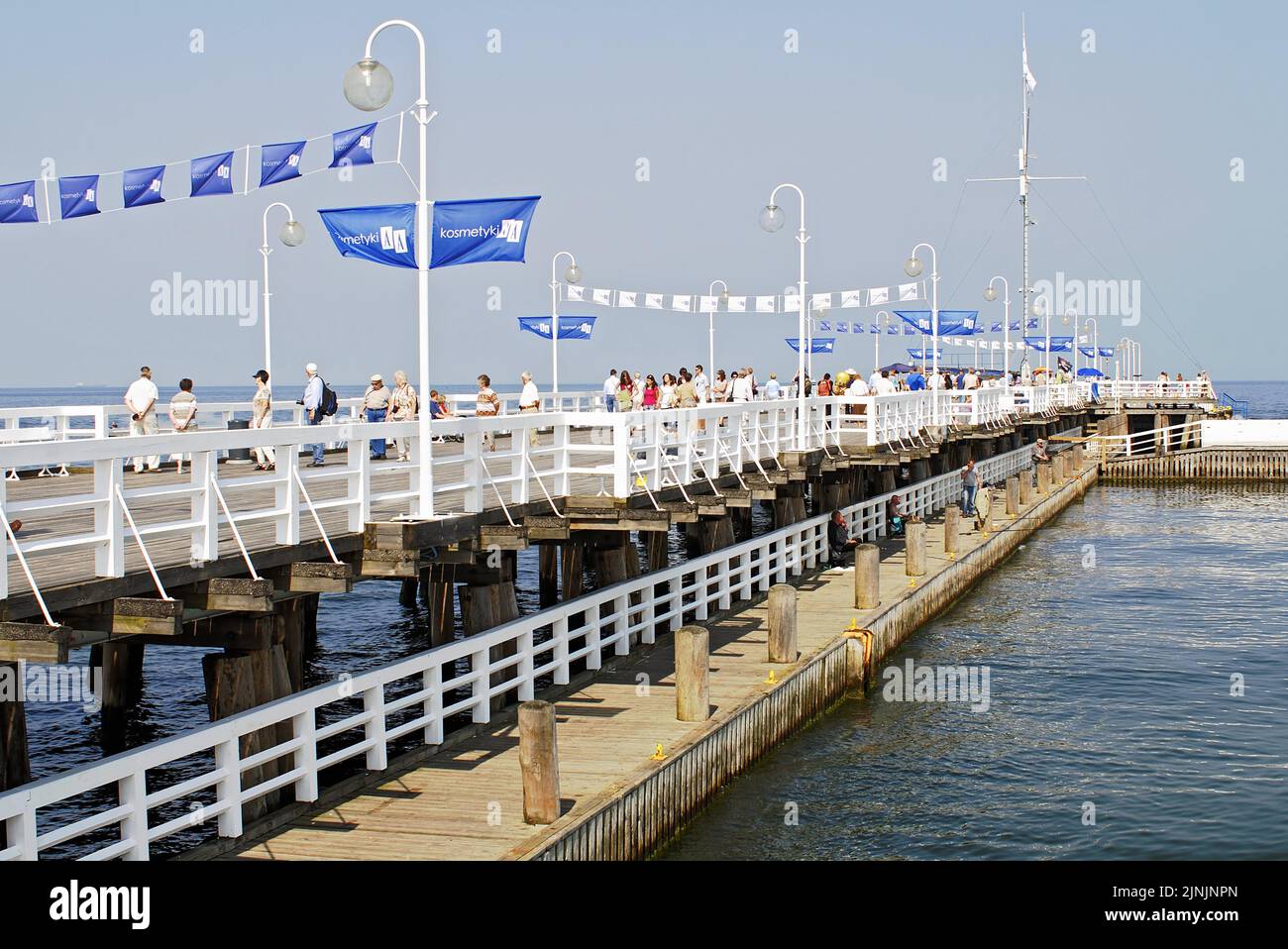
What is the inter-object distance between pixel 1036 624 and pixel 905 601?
5.20 metres

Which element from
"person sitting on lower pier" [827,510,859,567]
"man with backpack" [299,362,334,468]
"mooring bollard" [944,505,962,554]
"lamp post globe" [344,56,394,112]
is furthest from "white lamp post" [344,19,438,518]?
"mooring bollard" [944,505,962,554]

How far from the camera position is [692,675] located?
14.1 m

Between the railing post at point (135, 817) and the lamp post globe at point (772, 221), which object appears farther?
the lamp post globe at point (772, 221)

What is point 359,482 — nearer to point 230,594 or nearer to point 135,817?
point 230,594

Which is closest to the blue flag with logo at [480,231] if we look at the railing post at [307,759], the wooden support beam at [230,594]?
the wooden support beam at [230,594]

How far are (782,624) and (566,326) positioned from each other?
2238 cm

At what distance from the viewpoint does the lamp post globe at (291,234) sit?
2627 cm

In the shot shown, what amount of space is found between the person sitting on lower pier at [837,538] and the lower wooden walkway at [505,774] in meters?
8.28

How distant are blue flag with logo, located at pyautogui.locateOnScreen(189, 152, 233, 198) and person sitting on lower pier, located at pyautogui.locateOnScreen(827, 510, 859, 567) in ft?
47.9

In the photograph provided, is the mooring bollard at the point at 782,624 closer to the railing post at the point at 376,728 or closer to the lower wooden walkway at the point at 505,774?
the lower wooden walkway at the point at 505,774

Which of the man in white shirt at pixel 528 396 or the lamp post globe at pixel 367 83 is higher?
the lamp post globe at pixel 367 83


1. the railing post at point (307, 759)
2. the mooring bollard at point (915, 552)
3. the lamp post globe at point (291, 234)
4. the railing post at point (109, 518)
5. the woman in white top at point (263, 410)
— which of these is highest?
the lamp post globe at point (291, 234)

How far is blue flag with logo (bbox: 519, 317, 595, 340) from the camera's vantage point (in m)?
38.2

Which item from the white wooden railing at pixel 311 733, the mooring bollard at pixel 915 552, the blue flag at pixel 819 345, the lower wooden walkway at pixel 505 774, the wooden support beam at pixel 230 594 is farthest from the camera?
the blue flag at pixel 819 345
